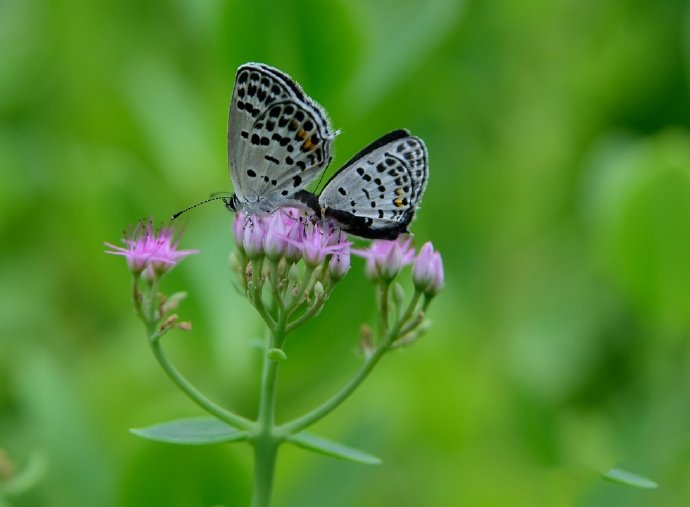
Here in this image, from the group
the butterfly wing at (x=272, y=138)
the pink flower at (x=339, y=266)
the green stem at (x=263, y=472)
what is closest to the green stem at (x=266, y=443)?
the green stem at (x=263, y=472)

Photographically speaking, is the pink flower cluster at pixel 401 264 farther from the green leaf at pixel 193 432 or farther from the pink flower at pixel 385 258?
the green leaf at pixel 193 432

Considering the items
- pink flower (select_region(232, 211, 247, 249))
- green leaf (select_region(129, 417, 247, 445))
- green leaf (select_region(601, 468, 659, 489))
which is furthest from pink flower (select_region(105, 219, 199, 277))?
green leaf (select_region(601, 468, 659, 489))

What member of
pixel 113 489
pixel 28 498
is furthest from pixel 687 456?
pixel 28 498

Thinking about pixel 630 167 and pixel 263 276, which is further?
pixel 630 167

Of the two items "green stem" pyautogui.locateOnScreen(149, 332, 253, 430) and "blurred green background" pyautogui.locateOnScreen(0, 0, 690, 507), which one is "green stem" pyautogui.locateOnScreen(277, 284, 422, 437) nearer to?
"green stem" pyautogui.locateOnScreen(149, 332, 253, 430)

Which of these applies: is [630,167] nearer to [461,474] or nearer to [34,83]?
[461,474]

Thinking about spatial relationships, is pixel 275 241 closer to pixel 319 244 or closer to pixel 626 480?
pixel 319 244
